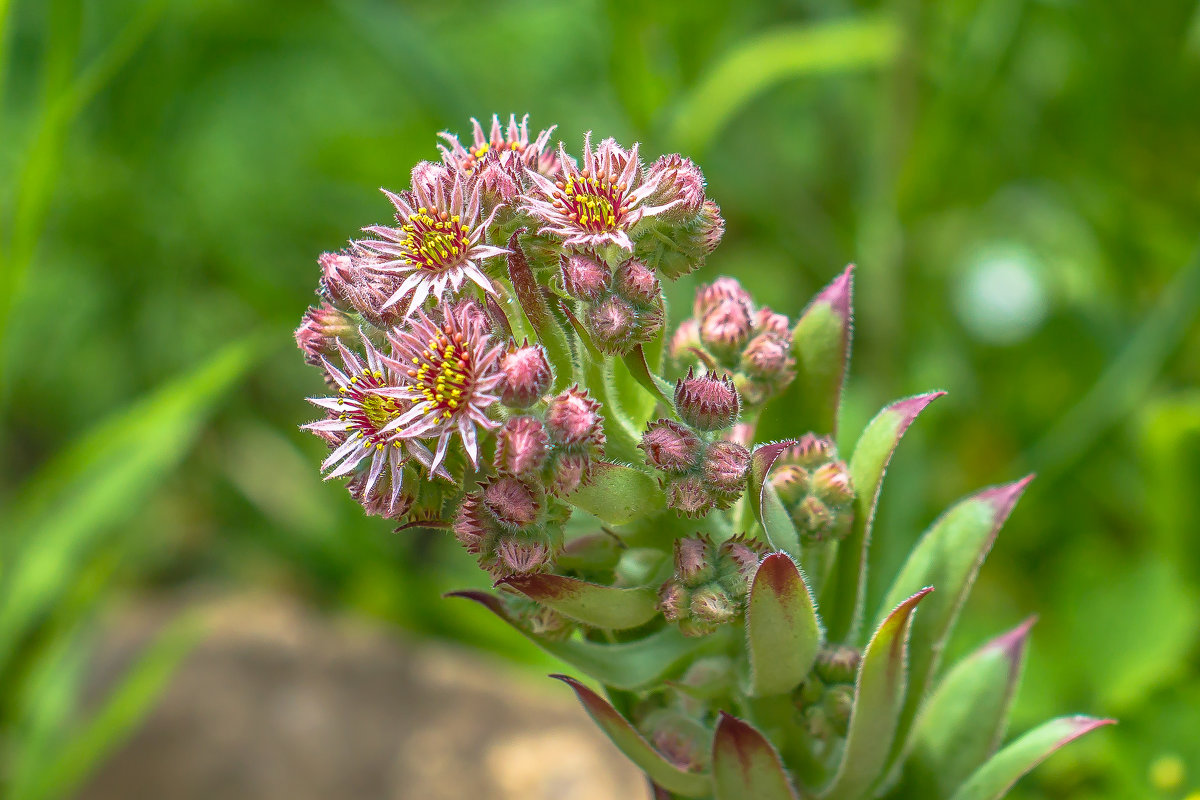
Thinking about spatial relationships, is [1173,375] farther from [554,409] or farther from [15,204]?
[15,204]

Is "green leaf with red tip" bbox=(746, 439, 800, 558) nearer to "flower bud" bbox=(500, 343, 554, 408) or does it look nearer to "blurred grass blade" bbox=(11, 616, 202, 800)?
"flower bud" bbox=(500, 343, 554, 408)

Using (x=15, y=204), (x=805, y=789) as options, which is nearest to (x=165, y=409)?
(x=15, y=204)

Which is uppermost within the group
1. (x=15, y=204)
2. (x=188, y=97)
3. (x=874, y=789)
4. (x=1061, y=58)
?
(x=188, y=97)

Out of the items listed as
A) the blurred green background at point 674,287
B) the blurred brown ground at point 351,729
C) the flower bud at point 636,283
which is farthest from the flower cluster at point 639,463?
the blurred brown ground at point 351,729

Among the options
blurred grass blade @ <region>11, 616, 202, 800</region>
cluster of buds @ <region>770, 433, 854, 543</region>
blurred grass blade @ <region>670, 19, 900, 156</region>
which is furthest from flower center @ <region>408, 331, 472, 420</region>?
blurred grass blade @ <region>670, 19, 900, 156</region>

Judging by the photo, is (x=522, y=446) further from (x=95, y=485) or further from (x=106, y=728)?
(x=95, y=485)

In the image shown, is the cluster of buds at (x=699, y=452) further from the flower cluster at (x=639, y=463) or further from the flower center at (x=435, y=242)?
the flower center at (x=435, y=242)

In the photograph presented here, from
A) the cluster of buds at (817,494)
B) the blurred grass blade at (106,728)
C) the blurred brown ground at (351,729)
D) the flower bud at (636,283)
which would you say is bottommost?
the blurred brown ground at (351,729)
